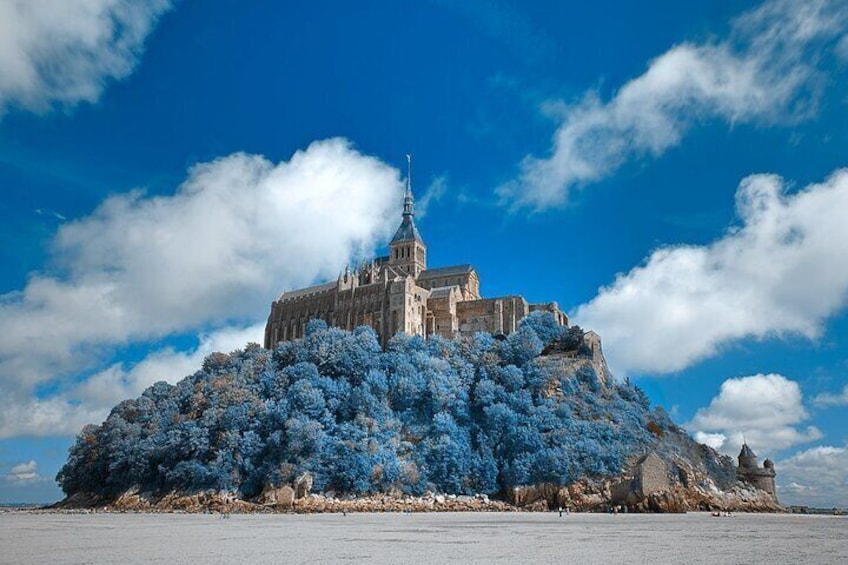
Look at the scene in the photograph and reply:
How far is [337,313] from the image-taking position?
82562 millimetres

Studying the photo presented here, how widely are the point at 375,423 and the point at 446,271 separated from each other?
110 ft

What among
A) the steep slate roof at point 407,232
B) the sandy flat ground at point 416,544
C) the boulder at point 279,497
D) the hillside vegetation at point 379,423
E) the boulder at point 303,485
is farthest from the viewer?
the steep slate roof at point 407,232

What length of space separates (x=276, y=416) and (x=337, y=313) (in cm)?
2300

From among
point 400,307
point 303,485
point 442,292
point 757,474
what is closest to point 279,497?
point 303,485

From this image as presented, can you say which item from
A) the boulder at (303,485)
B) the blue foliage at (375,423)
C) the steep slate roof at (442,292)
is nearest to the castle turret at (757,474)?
the blue foliage at (375,423)

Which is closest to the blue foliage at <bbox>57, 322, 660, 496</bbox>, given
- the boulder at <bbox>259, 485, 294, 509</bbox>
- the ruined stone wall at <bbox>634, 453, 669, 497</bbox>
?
the boulder at <bbox>259, 485, 294, 509</bbox>

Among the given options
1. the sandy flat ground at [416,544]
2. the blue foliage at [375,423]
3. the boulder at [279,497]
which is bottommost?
the sandy flat ground at [416,544]

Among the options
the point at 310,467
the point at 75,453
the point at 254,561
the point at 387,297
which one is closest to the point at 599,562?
the point at 254,561

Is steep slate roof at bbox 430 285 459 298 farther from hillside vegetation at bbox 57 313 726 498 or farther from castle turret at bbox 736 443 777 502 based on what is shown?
castle turret at bbox 736 443 777 502

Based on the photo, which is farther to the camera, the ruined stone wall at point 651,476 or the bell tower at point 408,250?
the bell tower at point 408,250

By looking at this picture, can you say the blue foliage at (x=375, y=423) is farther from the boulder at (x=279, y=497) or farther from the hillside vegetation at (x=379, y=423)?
the boulder at (x=279, y=497)

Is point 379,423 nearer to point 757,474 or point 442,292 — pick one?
point 442,292

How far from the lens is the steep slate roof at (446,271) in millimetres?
89312

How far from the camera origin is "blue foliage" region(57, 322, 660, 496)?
191 ft
